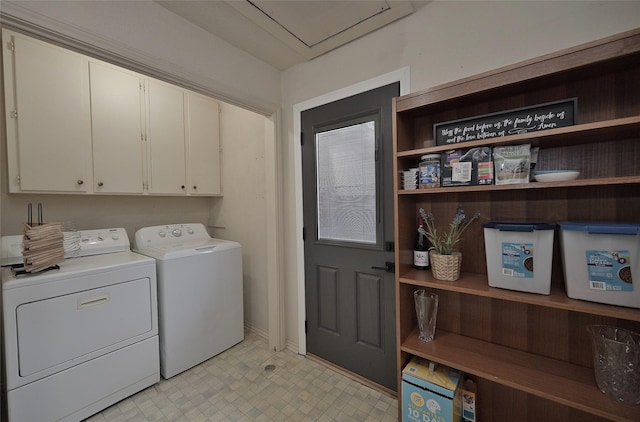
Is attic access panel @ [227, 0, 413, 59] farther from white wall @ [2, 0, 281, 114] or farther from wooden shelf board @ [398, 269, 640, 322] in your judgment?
wooden shelf board @ [398, 269, 640, 322]

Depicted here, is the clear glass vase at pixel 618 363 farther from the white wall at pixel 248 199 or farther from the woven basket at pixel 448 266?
the white wall at pixel 248 199

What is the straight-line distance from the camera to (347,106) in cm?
184

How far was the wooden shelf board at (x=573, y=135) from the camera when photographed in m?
0.89

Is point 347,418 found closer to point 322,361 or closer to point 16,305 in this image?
point 322,361

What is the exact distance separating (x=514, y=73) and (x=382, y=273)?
1.29 meters

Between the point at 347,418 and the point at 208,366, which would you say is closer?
the point at 347,418

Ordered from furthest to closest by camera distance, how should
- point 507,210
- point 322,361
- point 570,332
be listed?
point 322,361 → point 507,210 → point 570,332

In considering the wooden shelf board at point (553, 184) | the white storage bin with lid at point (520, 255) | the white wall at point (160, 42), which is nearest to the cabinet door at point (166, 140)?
the white wall at point (160, 42)

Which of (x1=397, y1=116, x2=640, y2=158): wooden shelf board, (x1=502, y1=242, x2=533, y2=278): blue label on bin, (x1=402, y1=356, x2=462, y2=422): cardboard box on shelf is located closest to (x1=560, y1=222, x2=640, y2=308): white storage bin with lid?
(x1=502, y1=242, x2=533, y2=278): blue label on bin

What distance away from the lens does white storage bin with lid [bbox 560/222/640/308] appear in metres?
0.91

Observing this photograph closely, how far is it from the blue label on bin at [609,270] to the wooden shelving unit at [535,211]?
8 centimetres

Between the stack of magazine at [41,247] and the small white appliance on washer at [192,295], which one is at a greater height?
the stack of magazine at [41,247]

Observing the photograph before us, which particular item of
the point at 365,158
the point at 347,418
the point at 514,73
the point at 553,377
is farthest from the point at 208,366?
the point at 514,73

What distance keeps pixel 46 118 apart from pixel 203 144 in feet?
3.80
